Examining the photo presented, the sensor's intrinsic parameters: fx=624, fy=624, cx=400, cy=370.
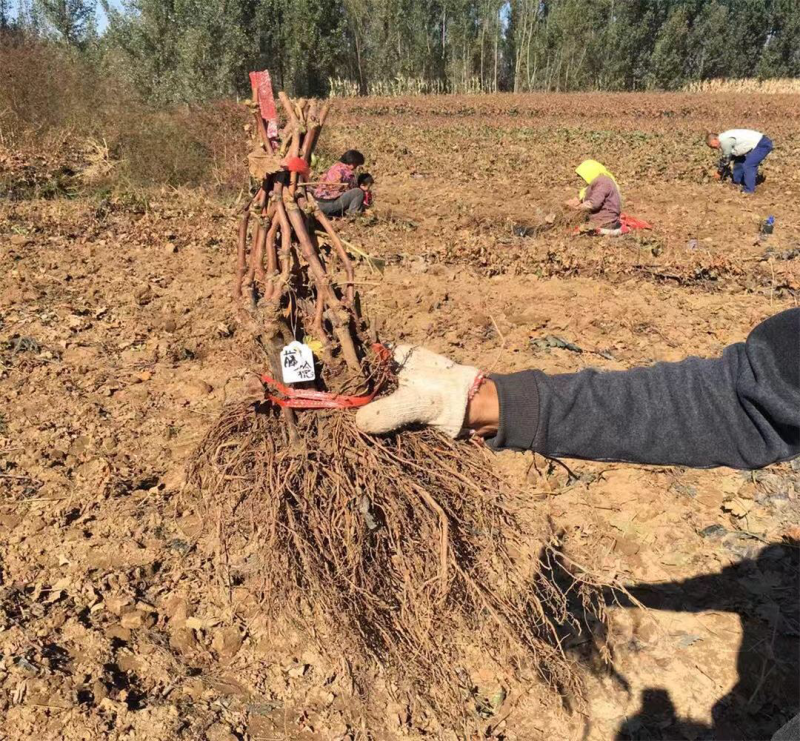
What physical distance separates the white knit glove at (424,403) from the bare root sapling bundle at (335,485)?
6 centimetres

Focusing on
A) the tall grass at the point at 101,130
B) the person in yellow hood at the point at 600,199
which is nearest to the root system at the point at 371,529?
the person in yellow hood at the point at 600,199

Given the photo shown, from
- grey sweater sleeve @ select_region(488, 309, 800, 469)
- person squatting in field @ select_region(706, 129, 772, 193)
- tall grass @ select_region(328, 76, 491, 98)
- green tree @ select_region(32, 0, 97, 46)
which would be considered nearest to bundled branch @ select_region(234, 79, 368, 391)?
grey sweater sleeve @ select_region(488, 309, 800, 469)

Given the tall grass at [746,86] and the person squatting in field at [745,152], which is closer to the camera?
the person squatting in field at [745,152]

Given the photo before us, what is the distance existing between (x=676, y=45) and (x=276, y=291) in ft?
140

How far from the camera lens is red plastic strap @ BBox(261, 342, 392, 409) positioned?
151 centimetres

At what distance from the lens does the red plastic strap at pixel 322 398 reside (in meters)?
1.51

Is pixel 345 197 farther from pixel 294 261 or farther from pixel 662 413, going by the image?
pixel 662 413

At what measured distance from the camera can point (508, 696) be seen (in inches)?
87.9

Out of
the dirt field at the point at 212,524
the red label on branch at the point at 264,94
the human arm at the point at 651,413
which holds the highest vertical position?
the red label on branch at the point at 264,94

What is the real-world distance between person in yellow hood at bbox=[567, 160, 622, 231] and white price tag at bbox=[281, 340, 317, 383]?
5.94 m

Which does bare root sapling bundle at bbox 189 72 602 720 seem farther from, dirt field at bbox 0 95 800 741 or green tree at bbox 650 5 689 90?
green tree at bbox 650 5 689 90

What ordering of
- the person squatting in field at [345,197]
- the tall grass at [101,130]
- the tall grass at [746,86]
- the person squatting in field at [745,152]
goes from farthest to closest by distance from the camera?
the tall grass at [746,86]
the tall grass at [101,130]
the person squatting in field at [745,152]
the person squatting in field at [345,197]

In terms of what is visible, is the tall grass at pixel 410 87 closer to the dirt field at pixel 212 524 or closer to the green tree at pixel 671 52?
the green tree at pixel 671 52

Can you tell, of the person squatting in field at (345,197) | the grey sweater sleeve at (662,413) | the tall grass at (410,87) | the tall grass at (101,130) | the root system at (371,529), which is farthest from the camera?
the tall grass at (410,87)
